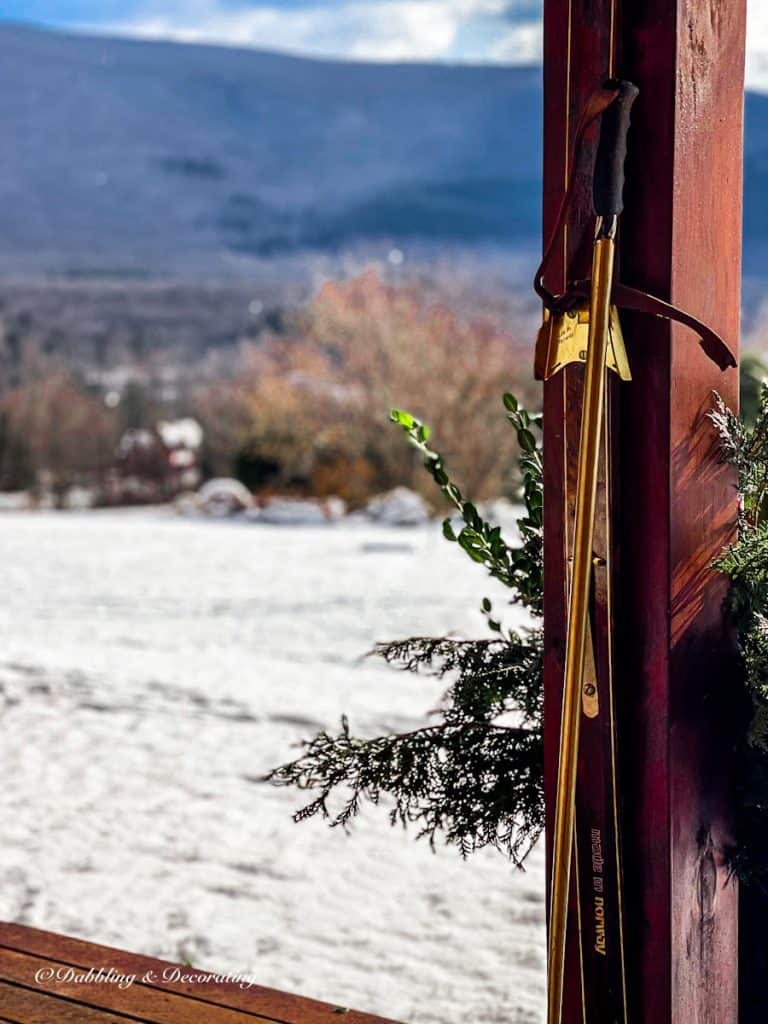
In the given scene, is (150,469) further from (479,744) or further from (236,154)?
(236,154)

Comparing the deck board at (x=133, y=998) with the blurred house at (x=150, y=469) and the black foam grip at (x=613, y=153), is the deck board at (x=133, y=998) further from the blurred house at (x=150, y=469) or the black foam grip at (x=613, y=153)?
the blurred house at (x=150, y=469)

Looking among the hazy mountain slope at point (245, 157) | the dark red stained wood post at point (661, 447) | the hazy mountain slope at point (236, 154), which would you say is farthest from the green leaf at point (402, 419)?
the hazy mountain slope at point (236, 154)

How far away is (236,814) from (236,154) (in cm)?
4925

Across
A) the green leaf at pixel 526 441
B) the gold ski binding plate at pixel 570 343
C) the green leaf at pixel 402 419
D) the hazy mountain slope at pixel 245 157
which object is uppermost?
the hazy mountain slope at pixel 245 157

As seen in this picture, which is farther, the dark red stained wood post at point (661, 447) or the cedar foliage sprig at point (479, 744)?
the cedar foliage sprig at point (479, 744)

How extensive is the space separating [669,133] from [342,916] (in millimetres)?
1909

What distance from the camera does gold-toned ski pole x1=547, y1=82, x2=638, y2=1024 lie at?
1.06m

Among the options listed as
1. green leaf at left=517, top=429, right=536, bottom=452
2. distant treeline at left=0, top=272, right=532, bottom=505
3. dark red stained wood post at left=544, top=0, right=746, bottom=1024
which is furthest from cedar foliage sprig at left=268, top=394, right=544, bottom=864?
distant treeline at left=0, top=272, right=532, bottom=505

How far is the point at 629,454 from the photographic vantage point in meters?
1.24

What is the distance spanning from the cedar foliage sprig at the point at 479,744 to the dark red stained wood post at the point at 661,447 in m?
0.37

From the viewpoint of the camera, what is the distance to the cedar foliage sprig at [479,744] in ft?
5.44

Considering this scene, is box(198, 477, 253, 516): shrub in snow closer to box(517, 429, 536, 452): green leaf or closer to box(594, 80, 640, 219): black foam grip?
box(517, 429, 536, 452): green leaf

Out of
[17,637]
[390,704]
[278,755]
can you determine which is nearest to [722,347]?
[278,755]

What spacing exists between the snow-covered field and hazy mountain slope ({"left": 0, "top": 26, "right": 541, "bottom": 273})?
3627cm
